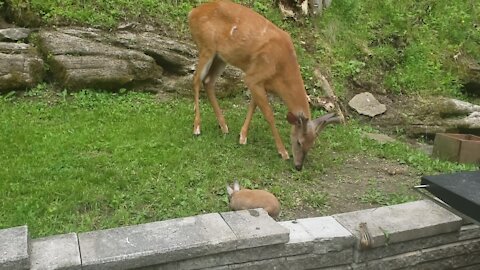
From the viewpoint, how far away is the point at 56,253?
348 centimetres

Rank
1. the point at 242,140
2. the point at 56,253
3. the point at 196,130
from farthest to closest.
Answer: the point at 196,130 → the point at 242,140 → the point at 56,253

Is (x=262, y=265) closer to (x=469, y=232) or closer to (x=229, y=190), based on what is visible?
(x=229, y=190)

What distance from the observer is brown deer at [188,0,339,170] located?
19.6 feet

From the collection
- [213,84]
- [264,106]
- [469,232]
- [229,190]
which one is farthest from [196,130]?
[469,232]

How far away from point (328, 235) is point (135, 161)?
2.21 m

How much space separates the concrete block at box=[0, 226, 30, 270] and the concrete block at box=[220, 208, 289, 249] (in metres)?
1.33

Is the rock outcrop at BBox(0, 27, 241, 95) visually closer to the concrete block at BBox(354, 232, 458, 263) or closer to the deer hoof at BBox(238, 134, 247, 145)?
the deer hoof at BBox(238, 134, 247, 145)

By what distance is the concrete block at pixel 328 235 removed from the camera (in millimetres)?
4000

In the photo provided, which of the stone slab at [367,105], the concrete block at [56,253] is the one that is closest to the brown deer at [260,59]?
the stone slab at [367,105]

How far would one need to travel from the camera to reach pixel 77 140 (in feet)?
19.3

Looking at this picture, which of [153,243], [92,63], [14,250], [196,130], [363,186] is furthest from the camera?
[92,63]

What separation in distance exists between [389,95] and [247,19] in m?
3.87

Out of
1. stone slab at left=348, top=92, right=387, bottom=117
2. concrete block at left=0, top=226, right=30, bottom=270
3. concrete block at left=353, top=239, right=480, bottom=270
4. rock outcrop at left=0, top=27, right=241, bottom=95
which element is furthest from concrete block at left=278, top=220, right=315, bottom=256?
stone slab at left=348, top=92, right=387, bottom=117

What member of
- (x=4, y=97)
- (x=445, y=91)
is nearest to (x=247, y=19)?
(x=4, y=97)
